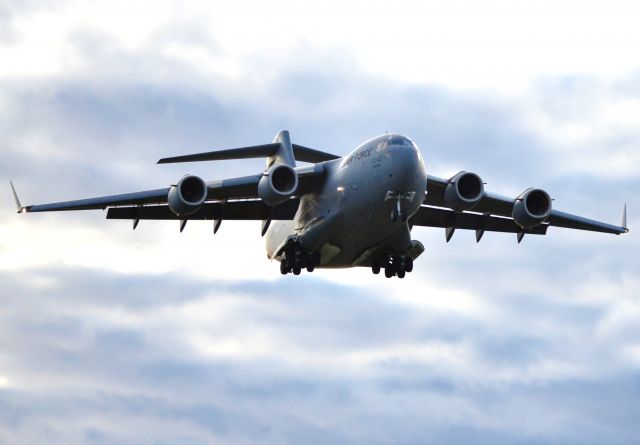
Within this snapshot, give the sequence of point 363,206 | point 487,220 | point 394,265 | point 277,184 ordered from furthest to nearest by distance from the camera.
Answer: point 487,220, point 394,265, point 277,184, point 363,206

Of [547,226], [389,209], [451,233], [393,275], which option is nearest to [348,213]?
[389,209]

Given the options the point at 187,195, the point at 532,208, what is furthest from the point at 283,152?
the point at 532,208

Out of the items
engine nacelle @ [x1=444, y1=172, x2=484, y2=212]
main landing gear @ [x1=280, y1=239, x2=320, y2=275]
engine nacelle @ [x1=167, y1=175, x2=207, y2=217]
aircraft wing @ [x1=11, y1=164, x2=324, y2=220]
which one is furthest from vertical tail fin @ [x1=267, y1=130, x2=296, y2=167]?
engine nacelle @ [x1=444, y1=172, x2=484, y2=212]

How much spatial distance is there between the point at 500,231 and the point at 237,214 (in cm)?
675

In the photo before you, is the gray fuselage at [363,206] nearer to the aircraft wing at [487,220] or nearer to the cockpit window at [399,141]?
the cockpit window at [399,141]

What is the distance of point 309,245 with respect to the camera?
82.5 feet

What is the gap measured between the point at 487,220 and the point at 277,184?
6404 millimetres

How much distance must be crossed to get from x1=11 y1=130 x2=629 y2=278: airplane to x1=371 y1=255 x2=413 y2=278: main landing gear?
0.02m

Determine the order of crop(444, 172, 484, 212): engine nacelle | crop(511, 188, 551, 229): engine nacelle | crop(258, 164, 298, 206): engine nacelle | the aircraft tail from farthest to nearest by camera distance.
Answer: the aircraft tail → crop(511, 188, 551, 229): engine nacelle → crop(444, 172, 484, 212): engine nacelle → crop(258, 164, 298, 206): engine nacelle

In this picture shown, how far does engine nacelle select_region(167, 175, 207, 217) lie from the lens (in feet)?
76.6

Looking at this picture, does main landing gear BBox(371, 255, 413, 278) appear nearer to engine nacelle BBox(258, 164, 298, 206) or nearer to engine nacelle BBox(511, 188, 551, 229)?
engine nacelle BBox(511, 188, 551, 229)

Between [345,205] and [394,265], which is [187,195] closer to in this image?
[345,205]

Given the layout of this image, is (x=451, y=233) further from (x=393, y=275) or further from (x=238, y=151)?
(x=238, y=151)

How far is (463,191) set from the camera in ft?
81.1
